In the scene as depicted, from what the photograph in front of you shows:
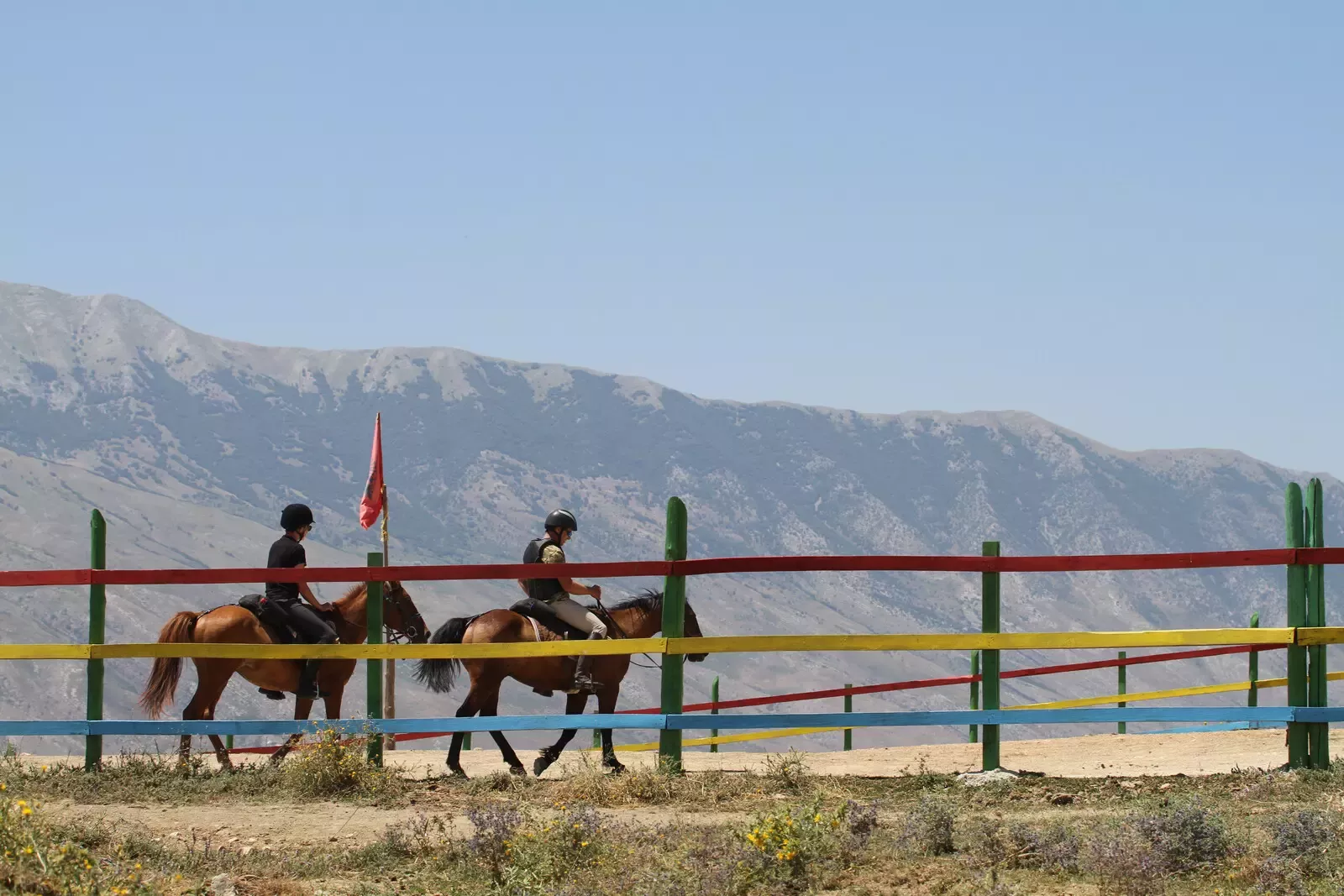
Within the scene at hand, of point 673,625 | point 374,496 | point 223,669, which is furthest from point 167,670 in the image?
point 374,496

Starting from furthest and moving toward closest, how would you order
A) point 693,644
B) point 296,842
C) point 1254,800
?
point 693,644, point 1254,800, point 296,842

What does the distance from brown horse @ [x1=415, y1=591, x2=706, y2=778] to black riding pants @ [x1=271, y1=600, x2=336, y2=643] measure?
87 cm

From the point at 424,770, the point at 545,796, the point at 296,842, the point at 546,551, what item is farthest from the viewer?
the point at 424,770

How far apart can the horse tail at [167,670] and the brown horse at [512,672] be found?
2.16 m

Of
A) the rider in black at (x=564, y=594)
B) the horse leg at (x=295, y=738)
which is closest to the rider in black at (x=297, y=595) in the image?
the horse leg at (x=295, y=738)

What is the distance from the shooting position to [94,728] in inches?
510

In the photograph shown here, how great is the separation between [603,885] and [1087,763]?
31.4 feet

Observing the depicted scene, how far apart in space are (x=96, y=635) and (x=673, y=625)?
469cm

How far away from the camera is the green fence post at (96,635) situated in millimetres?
13031

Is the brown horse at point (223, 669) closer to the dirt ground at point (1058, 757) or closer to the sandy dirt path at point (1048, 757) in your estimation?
the sandy dirt path at point (1048, 757)

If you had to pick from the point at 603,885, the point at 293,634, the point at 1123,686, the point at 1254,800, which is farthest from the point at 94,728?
the point at 1123,686

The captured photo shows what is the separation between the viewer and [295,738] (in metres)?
12.6

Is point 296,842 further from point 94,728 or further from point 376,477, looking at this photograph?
point 376,477

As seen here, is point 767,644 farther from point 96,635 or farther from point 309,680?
point 96,635
